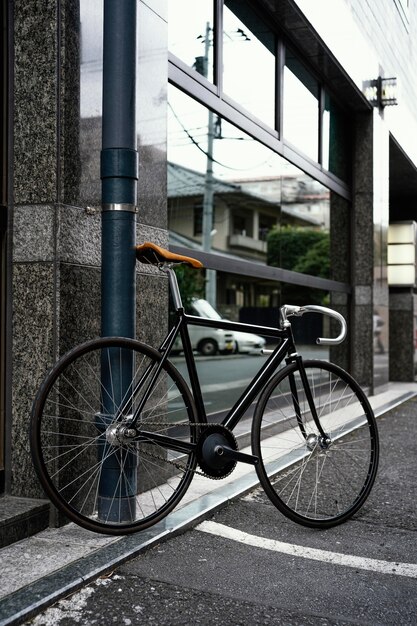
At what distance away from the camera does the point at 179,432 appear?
3494 mm

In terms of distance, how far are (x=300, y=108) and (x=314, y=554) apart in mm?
6246

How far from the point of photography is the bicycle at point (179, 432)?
3338 mm

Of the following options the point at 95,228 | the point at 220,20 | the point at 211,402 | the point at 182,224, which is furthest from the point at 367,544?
the point at 182,224

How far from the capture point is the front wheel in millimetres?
3730

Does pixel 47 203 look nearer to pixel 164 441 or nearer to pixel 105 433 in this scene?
pixel 105 433

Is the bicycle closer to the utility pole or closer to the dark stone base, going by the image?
the dark stone base

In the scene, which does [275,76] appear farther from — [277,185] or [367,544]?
[367,544]

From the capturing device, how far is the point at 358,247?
1031 cm

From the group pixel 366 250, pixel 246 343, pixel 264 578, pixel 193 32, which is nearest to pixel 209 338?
pixel 246 343

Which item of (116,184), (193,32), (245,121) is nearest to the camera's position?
(116,184)

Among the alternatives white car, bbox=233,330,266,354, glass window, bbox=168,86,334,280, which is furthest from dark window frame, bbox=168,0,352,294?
white car, bbox=233,330,266,354

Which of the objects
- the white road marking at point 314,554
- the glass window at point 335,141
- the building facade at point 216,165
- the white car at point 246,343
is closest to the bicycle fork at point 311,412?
the white road marking at point 314,554

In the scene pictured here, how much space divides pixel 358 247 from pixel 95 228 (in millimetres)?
7088

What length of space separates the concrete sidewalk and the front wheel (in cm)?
44
